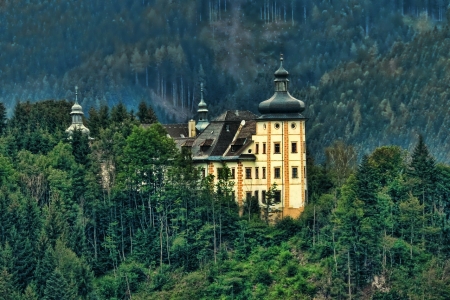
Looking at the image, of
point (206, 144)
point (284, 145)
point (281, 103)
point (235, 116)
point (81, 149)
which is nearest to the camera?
point (281, 103)

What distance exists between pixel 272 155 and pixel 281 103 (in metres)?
4.47

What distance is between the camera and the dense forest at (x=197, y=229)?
144 m

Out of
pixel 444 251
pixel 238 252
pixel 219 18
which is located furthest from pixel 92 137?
pixel 444 251

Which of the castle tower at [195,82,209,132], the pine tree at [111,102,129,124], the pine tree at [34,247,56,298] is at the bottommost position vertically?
the pine tree at [34,247,56,298]

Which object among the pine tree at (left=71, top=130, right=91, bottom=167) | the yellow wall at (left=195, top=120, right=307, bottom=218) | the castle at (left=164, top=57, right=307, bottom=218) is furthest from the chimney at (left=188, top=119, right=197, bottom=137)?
the yellow wall at (left=195, top=120, right=307, bottom=218)

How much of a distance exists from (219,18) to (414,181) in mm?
40174

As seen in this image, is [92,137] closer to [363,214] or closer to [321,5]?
[321,5]

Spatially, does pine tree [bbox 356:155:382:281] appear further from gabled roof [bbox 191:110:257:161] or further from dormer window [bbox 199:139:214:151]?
dormer window [bbox 199:139:214:151]

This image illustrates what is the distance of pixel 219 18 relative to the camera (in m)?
181

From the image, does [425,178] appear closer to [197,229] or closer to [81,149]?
[197,229]

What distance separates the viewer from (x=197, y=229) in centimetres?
15300

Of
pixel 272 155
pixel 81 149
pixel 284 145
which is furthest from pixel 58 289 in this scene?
pixel 284 145

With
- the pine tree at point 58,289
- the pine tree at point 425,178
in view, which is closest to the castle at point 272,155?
the pine tree at point 425,178

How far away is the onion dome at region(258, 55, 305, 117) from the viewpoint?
15188cm
